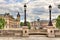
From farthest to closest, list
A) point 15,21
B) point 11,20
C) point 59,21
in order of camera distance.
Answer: point 15,21 → point 11,20 → point 59,21

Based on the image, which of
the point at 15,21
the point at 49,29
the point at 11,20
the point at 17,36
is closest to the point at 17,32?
the point at 17,36

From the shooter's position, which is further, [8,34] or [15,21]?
[15,21]

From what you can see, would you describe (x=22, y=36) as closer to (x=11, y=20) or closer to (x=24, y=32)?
(x=24, y=32)

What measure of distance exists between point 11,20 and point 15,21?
8706 millimetres

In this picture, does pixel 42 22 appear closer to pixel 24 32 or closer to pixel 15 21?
pixel 15 21

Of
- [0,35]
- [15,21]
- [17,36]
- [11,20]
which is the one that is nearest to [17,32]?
[17,36]

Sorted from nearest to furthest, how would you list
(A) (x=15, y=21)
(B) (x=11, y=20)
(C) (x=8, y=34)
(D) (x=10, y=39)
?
1. (D) (x=10, y=39)
2. (C) (x=8, y=34)
3. (B) (x=11, y=20)
4. (A) (x=15, y=21)

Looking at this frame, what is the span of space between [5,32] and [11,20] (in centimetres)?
9771

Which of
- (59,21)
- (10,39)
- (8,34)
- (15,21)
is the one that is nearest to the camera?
(10,39)

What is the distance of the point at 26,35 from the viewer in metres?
26.4

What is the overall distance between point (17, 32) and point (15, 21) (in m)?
106

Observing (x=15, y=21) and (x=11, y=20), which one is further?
(x=15, y=21)

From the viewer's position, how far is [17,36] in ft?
85.8

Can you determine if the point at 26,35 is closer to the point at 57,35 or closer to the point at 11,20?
the point at 57,35
